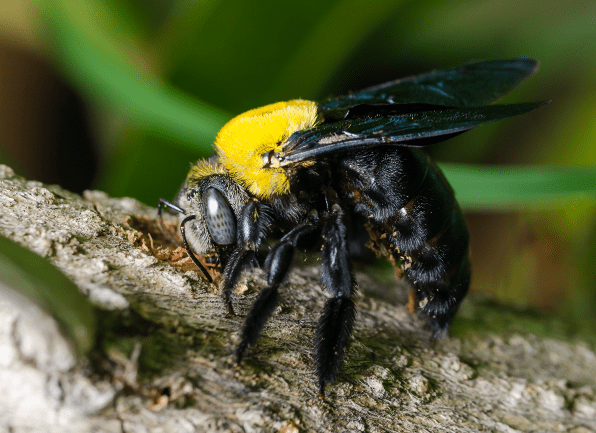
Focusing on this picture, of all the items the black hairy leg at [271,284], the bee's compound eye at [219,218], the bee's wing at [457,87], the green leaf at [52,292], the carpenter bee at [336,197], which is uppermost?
the bee's wing at [457,87]

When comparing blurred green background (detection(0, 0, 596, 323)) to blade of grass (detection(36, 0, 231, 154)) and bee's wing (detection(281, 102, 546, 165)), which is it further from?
bee's wing (detection(281, 102, 546, 165))

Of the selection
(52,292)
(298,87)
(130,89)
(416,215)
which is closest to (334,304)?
(416,215)

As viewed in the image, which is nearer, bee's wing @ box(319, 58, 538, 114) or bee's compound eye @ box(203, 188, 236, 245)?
bee's compound eye @ box(203, 188, 236, 245)

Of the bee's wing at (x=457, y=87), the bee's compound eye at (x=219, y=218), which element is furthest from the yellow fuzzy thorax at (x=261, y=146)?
the bee's wing at (x=457, y=87)

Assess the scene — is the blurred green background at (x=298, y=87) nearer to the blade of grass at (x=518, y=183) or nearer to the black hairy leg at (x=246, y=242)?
the blade of grass at (x=518, y=183)

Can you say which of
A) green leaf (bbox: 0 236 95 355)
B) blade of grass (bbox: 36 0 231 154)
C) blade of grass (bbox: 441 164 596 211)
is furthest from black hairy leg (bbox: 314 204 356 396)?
blade of grass (bbox: 36 0 231 154)

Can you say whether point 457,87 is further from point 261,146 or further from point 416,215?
point 261,146
